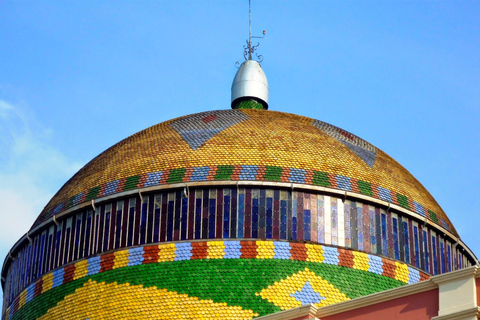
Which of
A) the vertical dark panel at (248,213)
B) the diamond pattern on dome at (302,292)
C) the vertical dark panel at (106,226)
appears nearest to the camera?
the diamond pattern on dome at (302,292)

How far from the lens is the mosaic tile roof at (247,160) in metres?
28.2

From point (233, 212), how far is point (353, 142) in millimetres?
4452

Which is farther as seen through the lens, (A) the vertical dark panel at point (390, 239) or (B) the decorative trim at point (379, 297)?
(A) the vertical dark panel at point (390, 239)

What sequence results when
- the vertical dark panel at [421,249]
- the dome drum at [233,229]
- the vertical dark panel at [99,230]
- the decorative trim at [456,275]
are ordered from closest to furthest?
the decorative trim at [456,275] < the dome drum at [233,229] < the vertical dark panel at [99,230] < the vertical dark panel at [421,249]

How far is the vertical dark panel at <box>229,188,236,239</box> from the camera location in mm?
27375

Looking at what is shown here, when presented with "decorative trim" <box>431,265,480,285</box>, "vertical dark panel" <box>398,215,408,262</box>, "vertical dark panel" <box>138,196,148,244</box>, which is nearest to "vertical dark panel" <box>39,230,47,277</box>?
"vertical dark panel" <box>138,196,148,244</box>

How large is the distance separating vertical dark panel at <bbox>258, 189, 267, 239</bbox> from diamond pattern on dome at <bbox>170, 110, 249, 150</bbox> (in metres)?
2.25

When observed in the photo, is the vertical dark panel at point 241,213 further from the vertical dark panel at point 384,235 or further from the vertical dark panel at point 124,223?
the vertical dark panel at point 384,235

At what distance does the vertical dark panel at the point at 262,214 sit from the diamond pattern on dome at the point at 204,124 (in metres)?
2.25

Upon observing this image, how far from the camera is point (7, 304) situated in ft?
102

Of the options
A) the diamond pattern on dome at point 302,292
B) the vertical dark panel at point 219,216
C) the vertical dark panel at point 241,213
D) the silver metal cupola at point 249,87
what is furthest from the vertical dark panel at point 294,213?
the silver metal cupola at point 249,87

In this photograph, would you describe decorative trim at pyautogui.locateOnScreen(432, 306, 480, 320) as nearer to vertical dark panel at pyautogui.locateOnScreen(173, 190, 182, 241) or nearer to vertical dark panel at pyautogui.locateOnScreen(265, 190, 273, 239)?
vertical dark panel at pyautogui.locateOnScreen(265, 190, 273, 239)

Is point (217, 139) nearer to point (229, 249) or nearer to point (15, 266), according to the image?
point (229, 249)

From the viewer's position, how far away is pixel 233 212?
90.3 feet
